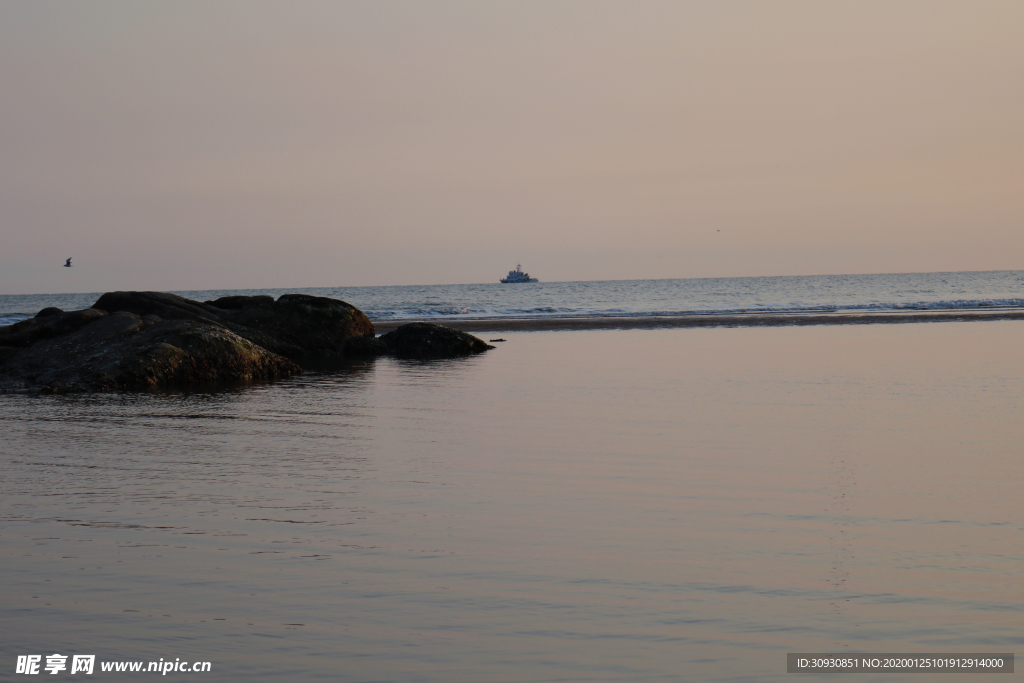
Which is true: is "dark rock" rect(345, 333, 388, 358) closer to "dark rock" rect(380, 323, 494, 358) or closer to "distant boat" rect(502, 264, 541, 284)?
"dark rock" rect(380, 323, 494, 358)

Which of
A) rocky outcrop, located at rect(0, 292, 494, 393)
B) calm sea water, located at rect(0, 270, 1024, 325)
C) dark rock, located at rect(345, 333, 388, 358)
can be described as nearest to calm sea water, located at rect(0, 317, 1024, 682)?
rocky outcrop, located at rect(0, 292, 494, 393)

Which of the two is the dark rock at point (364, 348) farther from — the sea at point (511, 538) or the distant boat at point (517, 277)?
the distant boat at point (517, 277)

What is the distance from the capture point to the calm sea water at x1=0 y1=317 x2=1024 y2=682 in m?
3.81

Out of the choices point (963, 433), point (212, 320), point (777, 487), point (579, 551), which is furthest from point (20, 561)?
point (212, 320)

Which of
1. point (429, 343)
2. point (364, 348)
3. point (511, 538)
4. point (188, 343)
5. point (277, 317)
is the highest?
point (277, 317)

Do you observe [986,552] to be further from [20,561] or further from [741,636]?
[20,561]

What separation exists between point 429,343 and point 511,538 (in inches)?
640

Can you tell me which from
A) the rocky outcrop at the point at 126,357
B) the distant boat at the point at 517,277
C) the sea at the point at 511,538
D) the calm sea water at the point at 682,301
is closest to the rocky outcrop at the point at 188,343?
the rocky outcrop at the point at 126,357

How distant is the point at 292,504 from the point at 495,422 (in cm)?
424

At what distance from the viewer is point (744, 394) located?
12.3 metres

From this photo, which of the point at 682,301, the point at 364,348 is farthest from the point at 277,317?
the point at 682,301

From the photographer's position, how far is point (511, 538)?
17.5ft

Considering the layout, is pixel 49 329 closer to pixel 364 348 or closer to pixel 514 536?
pixel 364 348

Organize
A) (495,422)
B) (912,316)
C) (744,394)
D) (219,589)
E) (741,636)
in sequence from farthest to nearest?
(912,316)
(744,394)
(495,422)
(219,589)
(741,636)
